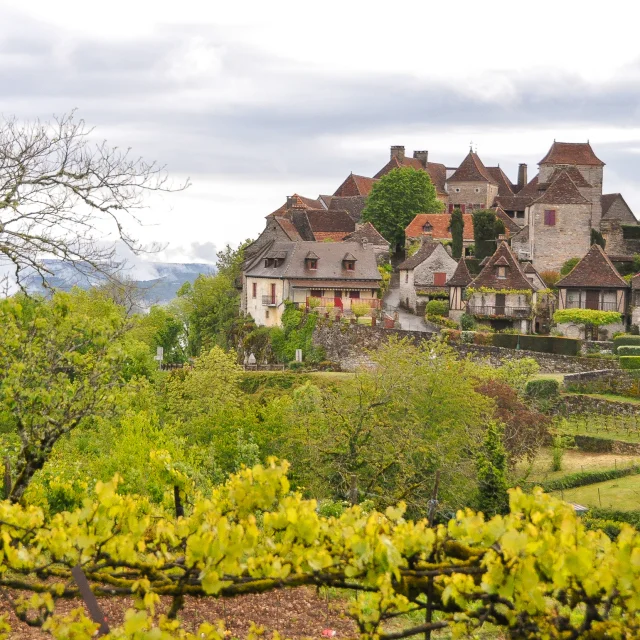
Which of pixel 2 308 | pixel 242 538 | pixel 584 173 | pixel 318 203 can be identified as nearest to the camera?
pixel 242 538

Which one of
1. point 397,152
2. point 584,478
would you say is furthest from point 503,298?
point 397,152

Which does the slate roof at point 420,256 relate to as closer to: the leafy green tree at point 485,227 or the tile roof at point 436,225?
the leafy green tree at point 485,227

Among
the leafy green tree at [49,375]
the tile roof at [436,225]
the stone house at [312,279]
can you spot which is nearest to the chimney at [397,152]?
the tile roof at [436,225]

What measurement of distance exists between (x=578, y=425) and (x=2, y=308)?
2906cm

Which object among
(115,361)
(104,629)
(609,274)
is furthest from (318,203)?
(104,629)

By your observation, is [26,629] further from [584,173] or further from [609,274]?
[584,173]

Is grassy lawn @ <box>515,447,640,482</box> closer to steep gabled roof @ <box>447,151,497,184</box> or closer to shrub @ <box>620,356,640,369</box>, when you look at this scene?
shrub @ <box>620,356,640,369</box>

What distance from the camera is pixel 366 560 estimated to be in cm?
523

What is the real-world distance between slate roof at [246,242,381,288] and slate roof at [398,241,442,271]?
393 cm

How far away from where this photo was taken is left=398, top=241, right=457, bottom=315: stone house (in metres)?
57.5

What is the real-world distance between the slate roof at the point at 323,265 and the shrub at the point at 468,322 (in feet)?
19.5

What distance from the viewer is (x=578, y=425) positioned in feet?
114

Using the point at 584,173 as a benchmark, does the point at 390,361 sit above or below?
below

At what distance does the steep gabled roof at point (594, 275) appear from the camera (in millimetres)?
48250
